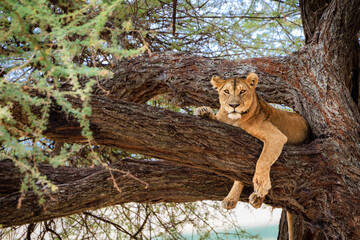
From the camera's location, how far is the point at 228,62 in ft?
15.2

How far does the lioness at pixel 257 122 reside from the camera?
11.0 feet

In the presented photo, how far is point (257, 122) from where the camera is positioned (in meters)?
3.73

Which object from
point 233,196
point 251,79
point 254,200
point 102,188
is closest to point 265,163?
point 254,200

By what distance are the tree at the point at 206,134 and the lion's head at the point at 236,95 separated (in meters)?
0.17

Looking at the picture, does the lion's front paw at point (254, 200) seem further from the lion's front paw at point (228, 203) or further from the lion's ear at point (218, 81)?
the lion's ear at point (218, 81)

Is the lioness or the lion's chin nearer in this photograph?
the lioness

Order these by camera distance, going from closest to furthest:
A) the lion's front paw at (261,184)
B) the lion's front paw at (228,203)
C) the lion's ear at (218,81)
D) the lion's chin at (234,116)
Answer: the lion's front paw at (261,184)
the lion's chin at (234,116)
the lion's front paw at (228,203)
the lion's ear at (218,81)

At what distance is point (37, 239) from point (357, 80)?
4148 mm

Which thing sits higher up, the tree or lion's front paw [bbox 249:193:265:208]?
the tree

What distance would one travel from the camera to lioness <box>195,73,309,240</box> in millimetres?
A: 3348

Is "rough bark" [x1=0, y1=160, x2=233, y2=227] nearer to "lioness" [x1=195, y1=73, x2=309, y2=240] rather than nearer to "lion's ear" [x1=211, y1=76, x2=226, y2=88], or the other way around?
"lioness" [x1=195, y1=73, x2=309, y2=240]

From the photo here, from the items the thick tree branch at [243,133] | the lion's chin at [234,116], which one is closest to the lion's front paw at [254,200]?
the thick tree branch at [243,133]

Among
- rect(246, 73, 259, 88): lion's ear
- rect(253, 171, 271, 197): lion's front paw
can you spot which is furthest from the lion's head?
rect(253, 171, 271, 197): lion's front paw

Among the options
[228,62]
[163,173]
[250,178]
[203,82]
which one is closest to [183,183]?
[163,173]
